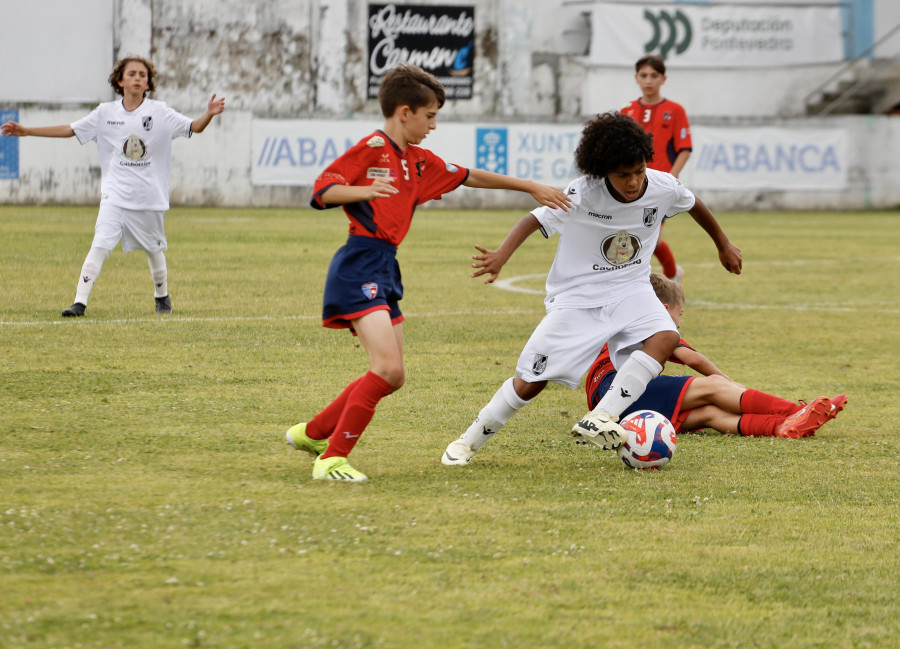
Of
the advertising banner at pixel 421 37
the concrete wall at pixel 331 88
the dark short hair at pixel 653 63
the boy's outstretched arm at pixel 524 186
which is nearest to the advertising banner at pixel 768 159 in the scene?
the concrete wall at pixel 331 88

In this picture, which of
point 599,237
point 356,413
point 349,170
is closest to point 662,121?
point 599,237

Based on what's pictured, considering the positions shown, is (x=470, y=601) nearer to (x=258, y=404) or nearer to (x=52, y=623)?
(x=52, y=623)

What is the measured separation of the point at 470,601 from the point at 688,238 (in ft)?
58.4

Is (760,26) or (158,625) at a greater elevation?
(760,26)

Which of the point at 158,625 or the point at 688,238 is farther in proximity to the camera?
the point at 688,238

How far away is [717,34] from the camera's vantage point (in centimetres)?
3562

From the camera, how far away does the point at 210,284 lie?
12789 millimetres

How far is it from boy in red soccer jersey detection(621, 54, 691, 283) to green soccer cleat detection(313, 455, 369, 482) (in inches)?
291

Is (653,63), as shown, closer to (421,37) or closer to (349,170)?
(349,170)

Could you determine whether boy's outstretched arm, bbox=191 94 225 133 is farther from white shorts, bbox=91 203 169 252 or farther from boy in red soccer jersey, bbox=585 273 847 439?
boy in red soccer jersey, bbox=585 273 847 439

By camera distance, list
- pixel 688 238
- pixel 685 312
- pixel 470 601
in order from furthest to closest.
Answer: pixel 688 238, pixel 685 312, pixel 470 601

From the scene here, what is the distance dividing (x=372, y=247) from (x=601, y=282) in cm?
118

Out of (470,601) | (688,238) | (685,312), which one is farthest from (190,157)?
(470,601)

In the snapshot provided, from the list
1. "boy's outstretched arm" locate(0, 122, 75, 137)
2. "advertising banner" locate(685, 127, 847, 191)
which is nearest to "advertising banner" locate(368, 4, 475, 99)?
"advertising banner" locate(685, 127, 847, 191)
